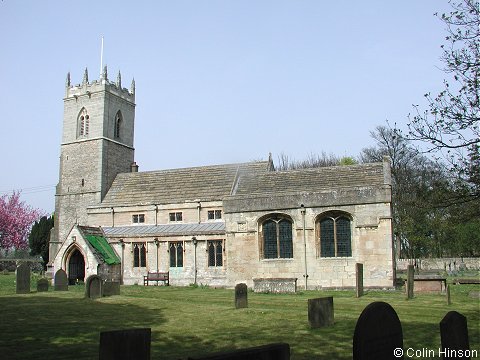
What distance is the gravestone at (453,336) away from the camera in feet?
22.2

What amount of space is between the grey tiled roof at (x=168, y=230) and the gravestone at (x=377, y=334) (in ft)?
77.4

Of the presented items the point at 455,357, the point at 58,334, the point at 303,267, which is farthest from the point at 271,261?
the point at 455,357

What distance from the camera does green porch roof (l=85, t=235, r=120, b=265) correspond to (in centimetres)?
3081

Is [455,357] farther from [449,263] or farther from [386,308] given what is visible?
[449,263]

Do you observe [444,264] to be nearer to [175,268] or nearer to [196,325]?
[175,268]

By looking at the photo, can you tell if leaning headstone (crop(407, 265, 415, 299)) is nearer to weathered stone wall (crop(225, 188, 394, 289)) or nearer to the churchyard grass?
the churchyard grass

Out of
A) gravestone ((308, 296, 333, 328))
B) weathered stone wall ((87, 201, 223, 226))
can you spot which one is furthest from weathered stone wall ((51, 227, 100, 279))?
gravestone ((308, 296, 333, 328))

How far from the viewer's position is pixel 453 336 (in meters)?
6.86

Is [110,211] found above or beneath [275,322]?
above

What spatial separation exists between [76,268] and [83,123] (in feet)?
44.1

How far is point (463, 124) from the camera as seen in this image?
10781mm

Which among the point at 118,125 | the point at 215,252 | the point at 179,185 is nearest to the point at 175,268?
the point at 215,252

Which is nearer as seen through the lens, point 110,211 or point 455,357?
point 455,357

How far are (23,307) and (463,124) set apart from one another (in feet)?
48.9
